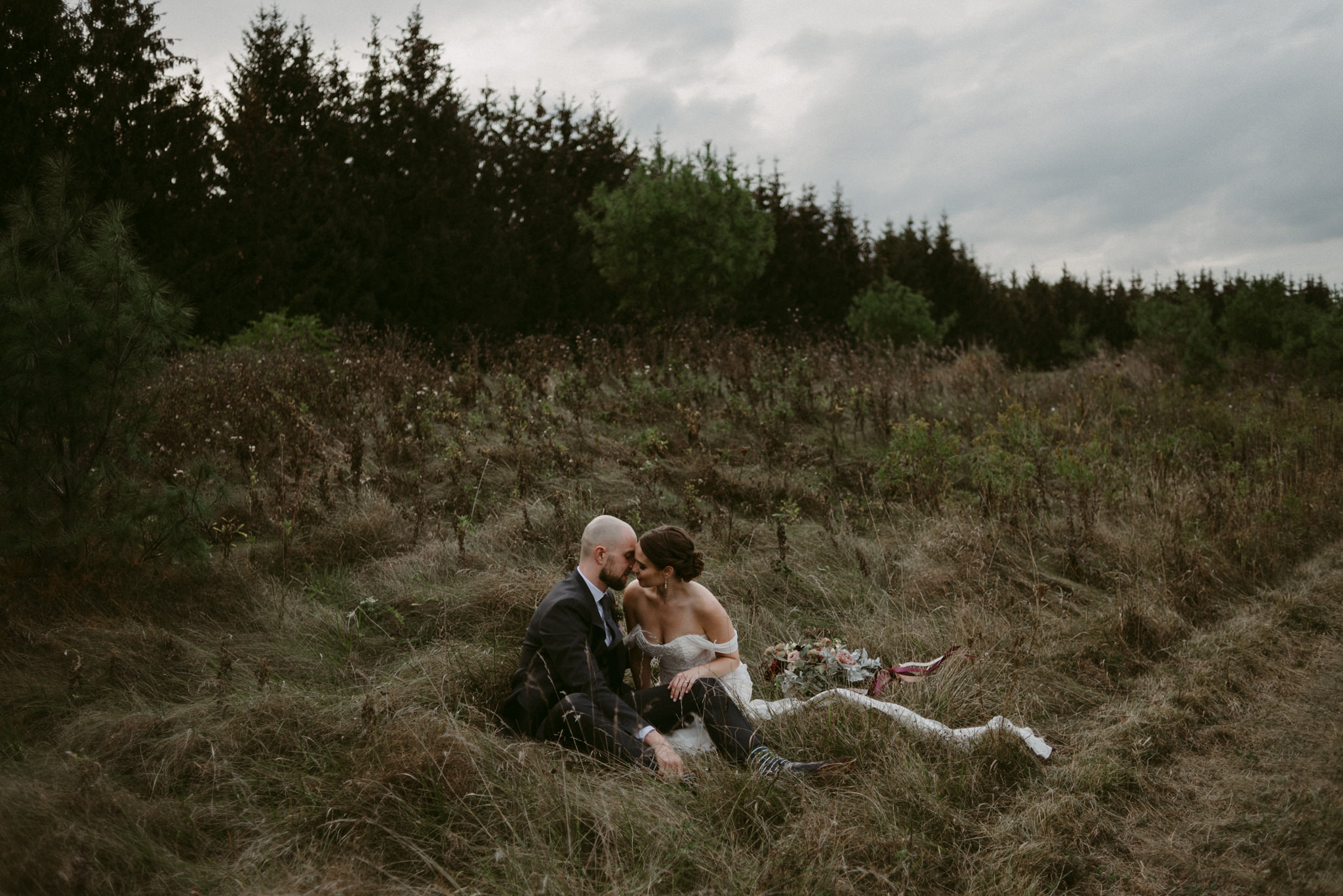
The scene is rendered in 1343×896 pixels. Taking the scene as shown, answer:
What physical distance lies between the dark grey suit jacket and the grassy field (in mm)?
206

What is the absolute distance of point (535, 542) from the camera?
572cm

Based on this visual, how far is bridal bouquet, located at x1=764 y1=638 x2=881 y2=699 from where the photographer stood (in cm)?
422

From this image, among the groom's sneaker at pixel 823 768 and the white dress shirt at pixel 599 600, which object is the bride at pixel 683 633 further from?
the groom's sneaker at pixel 823 768

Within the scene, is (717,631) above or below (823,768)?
above

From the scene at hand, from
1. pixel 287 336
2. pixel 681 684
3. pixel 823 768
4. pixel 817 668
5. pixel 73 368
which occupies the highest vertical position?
pixel 287 336

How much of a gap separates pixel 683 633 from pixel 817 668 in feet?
2.33

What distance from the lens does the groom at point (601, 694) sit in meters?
3.40

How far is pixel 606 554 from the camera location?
3883mm

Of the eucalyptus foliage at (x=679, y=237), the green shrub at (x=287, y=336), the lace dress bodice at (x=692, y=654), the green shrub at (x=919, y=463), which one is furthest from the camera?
the eucalyptus foliage at (x=679, y=237)

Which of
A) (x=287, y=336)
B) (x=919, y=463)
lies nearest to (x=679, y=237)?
(x=287, y=336)

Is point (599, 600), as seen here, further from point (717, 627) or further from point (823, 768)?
point (823, 768)

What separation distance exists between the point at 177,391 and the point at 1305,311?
15.3m

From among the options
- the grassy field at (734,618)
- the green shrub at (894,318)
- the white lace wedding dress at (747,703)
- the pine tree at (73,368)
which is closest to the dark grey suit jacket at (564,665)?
the grassy field at (734,618)

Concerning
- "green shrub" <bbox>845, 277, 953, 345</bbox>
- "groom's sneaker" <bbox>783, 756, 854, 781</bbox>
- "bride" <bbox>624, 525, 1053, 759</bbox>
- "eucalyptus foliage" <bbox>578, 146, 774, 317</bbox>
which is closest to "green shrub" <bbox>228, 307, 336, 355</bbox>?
"eucalyptus foliage" <bbox>578, 146, 774, 317</bbox>
